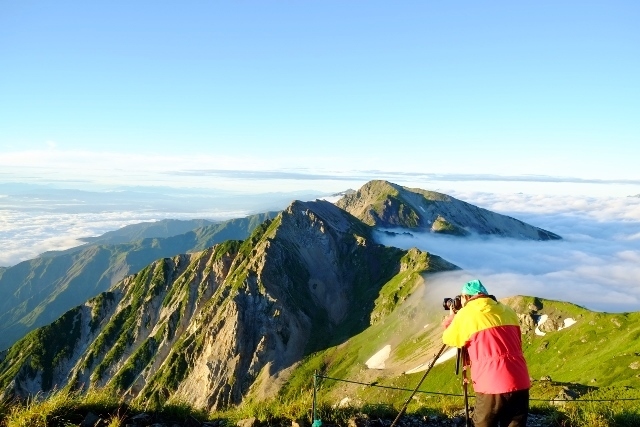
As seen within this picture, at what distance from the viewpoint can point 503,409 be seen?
984cm

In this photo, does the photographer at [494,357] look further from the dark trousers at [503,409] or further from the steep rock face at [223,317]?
the steep rock face at [223,317]

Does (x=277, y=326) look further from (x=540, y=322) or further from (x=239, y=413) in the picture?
(x=239, y=413)

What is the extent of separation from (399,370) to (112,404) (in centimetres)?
9373

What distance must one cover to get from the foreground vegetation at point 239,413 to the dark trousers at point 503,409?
4477 mm

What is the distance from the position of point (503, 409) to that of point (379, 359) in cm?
10807

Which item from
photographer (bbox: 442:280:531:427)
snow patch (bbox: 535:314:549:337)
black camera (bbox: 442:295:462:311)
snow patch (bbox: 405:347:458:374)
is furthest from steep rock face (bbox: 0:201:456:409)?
photographer (bbox: 442:280:531:427)

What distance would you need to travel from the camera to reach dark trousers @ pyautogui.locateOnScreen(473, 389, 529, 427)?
9793 mm

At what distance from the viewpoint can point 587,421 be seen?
42.8ft

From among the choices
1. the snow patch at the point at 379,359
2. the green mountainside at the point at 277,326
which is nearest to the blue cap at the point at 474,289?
the green mountainside at the point at 277,326

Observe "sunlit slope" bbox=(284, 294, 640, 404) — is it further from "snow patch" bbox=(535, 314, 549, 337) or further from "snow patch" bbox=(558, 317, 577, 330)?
"snow patch" bbox=(558, 317, 577, 330)

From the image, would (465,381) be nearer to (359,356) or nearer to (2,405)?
(2,405)

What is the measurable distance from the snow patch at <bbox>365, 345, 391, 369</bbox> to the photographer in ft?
340

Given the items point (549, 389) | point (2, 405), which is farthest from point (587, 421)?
point (549, 389)

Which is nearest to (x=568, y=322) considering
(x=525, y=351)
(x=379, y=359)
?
(x=525, y=351)
